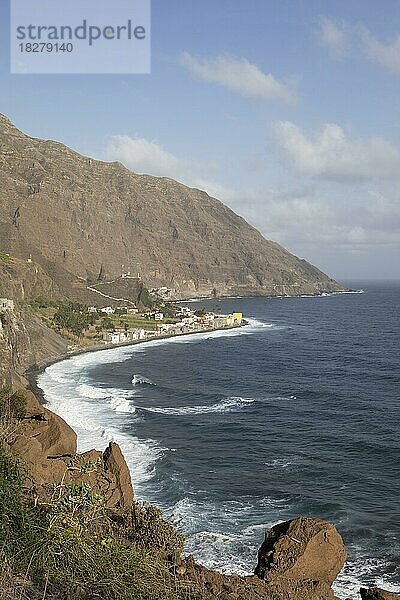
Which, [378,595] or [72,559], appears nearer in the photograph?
[72,559]

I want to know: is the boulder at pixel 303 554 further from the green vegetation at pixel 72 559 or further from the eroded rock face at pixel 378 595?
the green vegetation at pixel 72 559

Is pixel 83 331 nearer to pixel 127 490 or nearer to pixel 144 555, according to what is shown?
pixel 127 490

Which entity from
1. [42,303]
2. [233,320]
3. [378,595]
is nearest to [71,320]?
[42,303]

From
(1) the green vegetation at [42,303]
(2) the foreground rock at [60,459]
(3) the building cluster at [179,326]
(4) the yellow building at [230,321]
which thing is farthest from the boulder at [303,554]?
(4) the yellow building at [230,321]

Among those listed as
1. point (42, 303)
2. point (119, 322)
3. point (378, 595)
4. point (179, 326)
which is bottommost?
point (378, 595)

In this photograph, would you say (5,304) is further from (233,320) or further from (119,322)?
(233,320)

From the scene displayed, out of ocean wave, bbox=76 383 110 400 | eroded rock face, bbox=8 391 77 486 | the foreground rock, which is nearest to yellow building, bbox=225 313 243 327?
ocean wave, bbox=76 383 110 400

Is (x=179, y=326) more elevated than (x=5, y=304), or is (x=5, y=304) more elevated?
(x=5, y=304)

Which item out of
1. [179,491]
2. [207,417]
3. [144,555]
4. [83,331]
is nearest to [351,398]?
[207,417]
